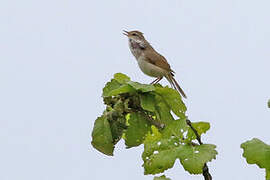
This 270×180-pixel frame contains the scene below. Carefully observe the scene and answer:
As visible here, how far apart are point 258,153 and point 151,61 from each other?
197 inches

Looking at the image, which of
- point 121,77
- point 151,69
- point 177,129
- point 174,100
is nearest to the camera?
point 177,129

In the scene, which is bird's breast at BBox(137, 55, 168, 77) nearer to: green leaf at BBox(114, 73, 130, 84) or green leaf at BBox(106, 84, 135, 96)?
green leaf at BBox(114, 73, 130, 84)

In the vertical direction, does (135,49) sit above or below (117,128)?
above

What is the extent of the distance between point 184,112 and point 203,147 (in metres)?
0.57

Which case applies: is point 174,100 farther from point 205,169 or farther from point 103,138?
point 205,169

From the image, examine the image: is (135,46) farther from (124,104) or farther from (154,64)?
(124,104)

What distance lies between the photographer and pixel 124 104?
2467mm

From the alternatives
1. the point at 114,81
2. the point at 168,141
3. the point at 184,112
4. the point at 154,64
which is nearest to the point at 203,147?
the point at 168,141

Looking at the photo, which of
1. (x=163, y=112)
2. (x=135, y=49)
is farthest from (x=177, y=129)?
(x=135, y=49)

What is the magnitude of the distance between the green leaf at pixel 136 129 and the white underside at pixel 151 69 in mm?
4222

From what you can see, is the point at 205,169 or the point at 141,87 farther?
the point at 141,87

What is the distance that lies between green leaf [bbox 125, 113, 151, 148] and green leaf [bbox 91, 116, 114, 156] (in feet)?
0.32

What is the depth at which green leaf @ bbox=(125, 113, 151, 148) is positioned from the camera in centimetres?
238

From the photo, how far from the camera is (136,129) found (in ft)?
7.89
